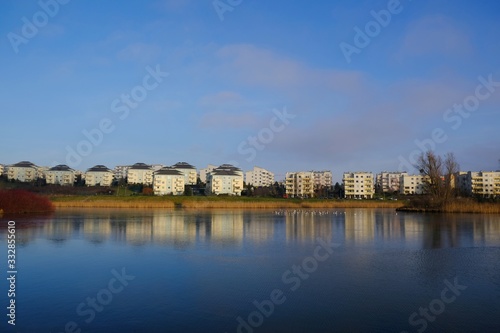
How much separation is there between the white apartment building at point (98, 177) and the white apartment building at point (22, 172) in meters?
11.6

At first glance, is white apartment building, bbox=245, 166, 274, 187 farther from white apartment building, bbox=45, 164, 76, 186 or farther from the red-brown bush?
the red-brown bush

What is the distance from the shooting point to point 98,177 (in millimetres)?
101125

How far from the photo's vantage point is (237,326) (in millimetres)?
7234

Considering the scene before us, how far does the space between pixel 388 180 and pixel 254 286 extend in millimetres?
120785

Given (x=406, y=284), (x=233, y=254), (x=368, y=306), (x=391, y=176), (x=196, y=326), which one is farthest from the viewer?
(x=391, y=176)

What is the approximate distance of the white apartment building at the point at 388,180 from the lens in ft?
386

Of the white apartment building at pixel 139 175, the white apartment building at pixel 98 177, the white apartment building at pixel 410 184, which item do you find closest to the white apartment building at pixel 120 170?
the white apartment building at pixel 98 177

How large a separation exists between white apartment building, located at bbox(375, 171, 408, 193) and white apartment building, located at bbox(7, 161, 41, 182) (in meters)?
87.2

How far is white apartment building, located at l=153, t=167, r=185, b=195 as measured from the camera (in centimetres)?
8500

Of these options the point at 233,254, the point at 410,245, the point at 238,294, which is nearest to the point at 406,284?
the point at 238,294

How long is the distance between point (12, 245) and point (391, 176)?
11893 cm

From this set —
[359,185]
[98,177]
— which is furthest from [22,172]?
[359,185]

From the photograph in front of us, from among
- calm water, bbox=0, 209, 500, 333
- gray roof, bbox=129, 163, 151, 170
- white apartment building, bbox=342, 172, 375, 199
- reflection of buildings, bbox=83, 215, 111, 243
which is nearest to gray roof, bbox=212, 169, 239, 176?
gray roof, bbox=129, 163, 151, 170

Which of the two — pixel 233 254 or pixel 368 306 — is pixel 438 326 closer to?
pixel 368 306
